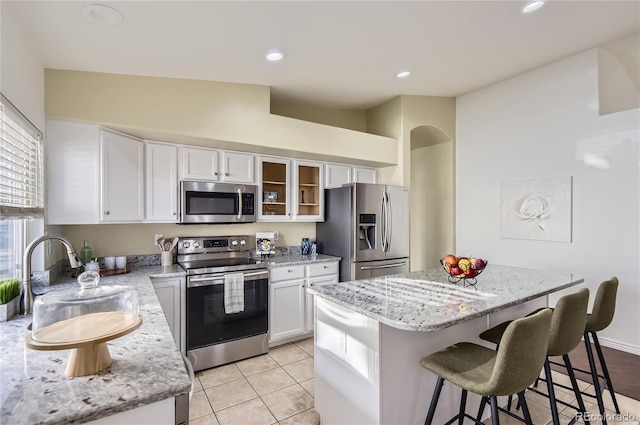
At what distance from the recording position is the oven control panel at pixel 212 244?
11.0 feet

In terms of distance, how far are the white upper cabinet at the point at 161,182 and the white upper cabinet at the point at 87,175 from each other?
0.17 m

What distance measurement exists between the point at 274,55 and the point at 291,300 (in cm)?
244

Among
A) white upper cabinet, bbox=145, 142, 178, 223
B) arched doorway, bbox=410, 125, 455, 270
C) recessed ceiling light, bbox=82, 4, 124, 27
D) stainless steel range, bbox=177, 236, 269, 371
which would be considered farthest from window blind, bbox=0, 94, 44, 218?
arched doorway, bbox=410, 125, 455, 270

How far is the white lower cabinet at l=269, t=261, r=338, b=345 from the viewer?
3340mm

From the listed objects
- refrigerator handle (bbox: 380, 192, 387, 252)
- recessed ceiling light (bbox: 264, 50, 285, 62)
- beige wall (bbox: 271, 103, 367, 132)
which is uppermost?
beige wall (bbox: 271, 103, 367, 132)

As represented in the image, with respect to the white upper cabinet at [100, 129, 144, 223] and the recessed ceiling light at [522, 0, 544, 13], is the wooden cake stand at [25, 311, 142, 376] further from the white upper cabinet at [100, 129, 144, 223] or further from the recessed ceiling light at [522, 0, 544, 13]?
the recessed ceiling light at [522, 0, 544, 13]

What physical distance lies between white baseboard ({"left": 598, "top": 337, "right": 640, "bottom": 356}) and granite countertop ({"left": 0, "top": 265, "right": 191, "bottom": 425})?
4149 millimetres

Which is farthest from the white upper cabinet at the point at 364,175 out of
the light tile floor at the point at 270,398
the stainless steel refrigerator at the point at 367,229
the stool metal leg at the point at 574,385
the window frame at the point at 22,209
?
the window frame at the point at 22,209

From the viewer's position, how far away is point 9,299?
1.71m

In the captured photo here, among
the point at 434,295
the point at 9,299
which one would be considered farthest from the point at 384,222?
the point at 9,299

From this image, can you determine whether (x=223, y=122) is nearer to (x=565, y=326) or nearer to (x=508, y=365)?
(x=508, y=365)

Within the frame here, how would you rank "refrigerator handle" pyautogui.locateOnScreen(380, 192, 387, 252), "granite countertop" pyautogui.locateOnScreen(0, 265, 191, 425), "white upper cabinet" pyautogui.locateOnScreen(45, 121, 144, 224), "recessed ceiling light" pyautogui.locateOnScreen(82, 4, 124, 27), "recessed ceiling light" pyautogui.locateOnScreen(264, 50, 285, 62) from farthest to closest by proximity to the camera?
1. "refrigerator handle" pyautogui.locateOnScreen(380, 192, 387, 252)
2. "recessed ceiling light" pyautogui.locateOnScreen(264, 50, 285, 62)
3. "white upper cabinet" pyautogui.locateOnScreen(45, 121, 144, 224)
4. "recessed ceiling light" pyautogui.locateOnScreen(82, 4, 124, 27)
5. "granite countertop" pyautogui.locateOnScreen(0, 265, 191, 425)

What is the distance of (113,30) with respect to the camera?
81.3 inches

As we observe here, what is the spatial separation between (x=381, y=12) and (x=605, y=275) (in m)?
3.41
